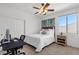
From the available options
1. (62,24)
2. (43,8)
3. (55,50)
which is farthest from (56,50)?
(43,8)

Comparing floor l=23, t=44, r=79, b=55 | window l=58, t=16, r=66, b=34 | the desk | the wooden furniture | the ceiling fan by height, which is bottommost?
floor l=23, t=44, r=79, b=55

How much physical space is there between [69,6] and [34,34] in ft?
2.60

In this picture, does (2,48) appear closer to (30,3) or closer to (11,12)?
(11,12)

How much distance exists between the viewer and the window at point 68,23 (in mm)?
1343

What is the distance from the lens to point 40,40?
1.56 metres

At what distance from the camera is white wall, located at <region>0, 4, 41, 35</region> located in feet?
4.25

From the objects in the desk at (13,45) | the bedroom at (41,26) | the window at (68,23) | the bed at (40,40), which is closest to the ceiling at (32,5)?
the bedroom at (41,26)

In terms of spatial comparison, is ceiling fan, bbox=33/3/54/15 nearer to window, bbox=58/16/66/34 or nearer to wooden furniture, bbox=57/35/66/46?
window, bbox=58/16/66/34

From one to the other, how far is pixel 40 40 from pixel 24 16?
557mm

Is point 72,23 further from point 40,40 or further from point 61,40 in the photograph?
point 40,40

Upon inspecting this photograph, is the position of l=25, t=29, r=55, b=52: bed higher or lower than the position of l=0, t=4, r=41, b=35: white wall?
lower

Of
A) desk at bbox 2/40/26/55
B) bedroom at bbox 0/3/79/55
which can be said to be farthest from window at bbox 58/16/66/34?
desk at bbox 2/40/26/55

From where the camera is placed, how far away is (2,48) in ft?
4.36
